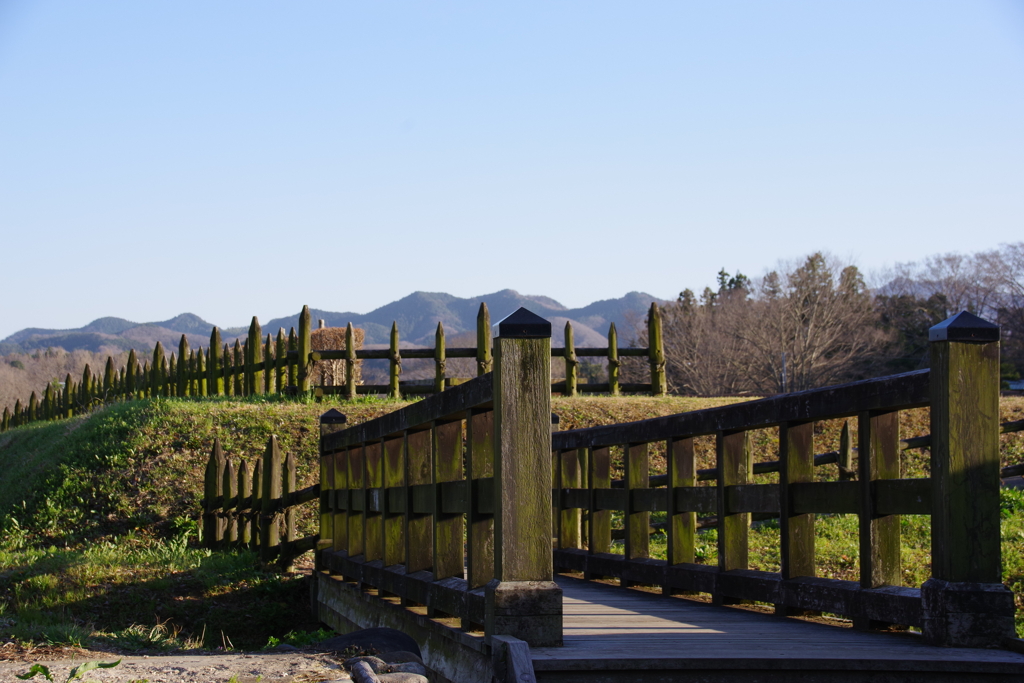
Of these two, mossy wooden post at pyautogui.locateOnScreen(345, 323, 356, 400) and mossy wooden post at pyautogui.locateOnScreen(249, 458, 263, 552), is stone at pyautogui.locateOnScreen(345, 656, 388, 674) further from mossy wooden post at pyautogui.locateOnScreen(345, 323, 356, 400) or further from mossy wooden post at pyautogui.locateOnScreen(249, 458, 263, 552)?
mossy wooden post at pyautogui.locateOnScreen(345, 323, 356, 400)

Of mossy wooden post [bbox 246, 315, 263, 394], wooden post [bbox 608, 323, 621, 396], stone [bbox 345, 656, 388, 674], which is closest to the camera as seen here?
stone [bbox 345, 656, 388, 674]

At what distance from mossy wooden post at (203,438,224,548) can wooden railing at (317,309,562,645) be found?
5.63 meters

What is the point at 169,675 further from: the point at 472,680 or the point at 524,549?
the point at 524,549

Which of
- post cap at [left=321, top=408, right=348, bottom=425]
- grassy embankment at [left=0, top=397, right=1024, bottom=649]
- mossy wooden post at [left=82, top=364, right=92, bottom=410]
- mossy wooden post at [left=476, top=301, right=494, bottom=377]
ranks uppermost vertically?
mossy wooden post at [left=476, top=301, right=494, bottom=377]

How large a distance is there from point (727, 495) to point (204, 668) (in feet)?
10.3

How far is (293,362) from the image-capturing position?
55.9ft

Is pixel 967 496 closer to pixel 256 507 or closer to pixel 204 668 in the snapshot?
pixel 204 668

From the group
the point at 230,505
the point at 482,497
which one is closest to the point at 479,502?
the point at 482,497

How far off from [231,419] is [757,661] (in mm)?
12252

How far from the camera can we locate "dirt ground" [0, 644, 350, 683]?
4008 millimetres

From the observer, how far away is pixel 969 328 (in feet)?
12.9

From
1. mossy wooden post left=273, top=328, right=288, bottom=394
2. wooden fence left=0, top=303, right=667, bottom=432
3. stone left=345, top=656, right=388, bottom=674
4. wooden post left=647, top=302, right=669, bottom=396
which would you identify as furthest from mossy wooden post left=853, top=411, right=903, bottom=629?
wooden post left=647, top=302, right=669, bottom=396

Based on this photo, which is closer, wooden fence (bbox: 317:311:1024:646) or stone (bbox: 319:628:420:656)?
wooden fence (bbox: 317:311:1024:646)

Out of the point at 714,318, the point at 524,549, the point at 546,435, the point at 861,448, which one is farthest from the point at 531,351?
the point at 714,318
